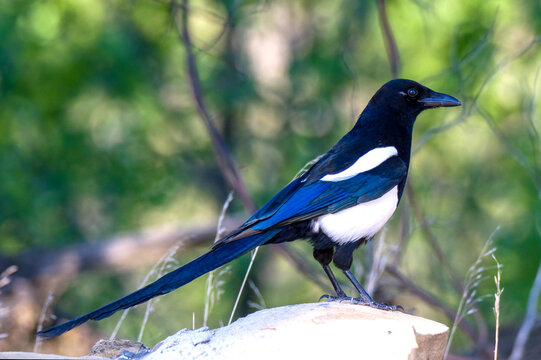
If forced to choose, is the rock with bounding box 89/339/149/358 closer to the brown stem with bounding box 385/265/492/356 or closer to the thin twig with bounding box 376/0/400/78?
the brown stem with bounding box 385/265/492/356

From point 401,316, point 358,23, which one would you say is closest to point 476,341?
point 401,316

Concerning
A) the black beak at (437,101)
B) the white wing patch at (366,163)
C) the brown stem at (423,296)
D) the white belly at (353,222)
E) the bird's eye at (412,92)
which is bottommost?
the brown stem at (423,296)

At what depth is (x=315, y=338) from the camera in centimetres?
250

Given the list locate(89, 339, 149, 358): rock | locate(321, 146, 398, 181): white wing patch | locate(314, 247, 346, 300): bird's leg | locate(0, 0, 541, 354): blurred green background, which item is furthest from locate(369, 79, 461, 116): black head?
locate(0, 0, 541, 354): blurred green background

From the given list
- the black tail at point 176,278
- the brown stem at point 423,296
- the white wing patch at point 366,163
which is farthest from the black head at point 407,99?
the brown stem at point 423,296

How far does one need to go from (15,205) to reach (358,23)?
12.8ft

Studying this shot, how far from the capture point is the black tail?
2.62 metres

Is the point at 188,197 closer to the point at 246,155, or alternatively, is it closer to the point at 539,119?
the point at 246,155

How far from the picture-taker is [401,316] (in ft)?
9.18

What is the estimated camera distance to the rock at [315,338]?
2461mm

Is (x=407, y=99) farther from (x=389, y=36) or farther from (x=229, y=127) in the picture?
(x=229, y=127)

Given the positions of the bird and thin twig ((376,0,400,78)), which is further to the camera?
thin twig ((376,0,400,78))

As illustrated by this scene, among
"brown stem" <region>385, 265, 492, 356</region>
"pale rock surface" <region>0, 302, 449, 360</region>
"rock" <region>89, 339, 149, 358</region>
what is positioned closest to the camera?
"pale rock surface" <region>0, 302, 449, 360</region>

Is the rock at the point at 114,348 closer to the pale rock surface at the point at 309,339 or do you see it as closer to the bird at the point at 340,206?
the pale rock surface at the point at 309,339
